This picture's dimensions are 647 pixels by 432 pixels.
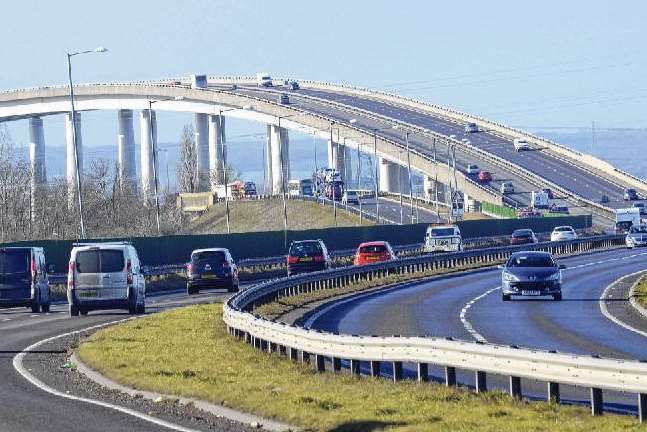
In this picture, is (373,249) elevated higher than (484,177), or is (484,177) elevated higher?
(484,177)

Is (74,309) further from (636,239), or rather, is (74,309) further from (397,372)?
(636,239)

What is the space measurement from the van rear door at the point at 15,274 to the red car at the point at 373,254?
25.5 m

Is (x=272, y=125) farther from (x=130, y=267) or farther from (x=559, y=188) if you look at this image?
(x=130, y=267)

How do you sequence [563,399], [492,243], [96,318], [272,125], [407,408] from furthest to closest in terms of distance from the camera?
1. [272,125]
2. [492,243]
3. [96,318]
4. [563,399]
5. [407,408]

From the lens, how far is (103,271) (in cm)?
4297

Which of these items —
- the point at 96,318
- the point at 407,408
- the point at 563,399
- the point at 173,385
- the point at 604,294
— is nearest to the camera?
the point at 407,408

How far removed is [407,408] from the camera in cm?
1838

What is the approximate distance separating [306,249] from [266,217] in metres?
88.5

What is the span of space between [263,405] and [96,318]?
24.3 metres

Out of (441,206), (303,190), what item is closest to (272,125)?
(303,190)

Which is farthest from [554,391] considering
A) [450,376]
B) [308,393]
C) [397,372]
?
[397,372]

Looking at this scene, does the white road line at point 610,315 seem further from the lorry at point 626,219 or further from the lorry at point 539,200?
the lorry at point 539,200

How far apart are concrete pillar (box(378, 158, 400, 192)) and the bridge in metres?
0.11

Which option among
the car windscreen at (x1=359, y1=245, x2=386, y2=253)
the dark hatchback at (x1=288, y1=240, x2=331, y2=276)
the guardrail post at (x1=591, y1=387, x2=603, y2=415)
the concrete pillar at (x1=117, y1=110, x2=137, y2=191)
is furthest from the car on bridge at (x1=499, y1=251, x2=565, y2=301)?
the concrete pillar at (x1=117, y1=110, x2=137, y2=191)
